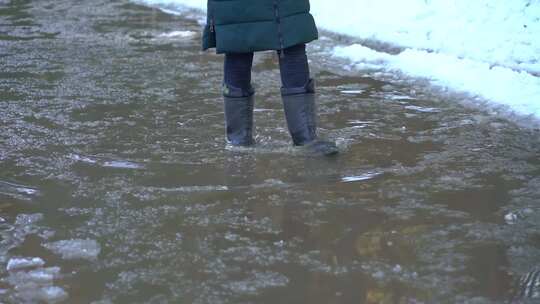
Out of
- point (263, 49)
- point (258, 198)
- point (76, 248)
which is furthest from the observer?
point (263, 49)

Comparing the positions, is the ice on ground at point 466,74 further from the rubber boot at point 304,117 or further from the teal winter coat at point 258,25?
the teal winter coat at point 258,25

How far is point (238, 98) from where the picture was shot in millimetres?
4145

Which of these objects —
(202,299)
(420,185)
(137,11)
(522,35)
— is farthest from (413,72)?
(137,11)

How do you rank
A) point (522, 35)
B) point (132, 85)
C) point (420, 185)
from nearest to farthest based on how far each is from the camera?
1. point (420, 185)
2. point (132, 85)
3. point (522, 35)

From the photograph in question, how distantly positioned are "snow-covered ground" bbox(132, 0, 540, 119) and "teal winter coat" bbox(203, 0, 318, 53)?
1703 millimetres

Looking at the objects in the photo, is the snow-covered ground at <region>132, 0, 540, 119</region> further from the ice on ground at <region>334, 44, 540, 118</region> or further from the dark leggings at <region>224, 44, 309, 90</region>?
the dark leggings at <region>224, 44, 309, 90</region>

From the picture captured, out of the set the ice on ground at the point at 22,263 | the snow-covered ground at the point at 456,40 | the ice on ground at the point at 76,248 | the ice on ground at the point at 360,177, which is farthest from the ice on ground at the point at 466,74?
the ice on ground at the point at 22,263

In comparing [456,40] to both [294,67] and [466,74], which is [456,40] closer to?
[466,74]

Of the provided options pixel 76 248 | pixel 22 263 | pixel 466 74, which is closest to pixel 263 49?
pixel 76 248

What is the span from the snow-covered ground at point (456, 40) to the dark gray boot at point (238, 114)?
176 cm

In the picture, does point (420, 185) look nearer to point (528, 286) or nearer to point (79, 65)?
point (528, 286)

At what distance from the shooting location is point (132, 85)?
5699 millimetres

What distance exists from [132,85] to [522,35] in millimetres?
3710

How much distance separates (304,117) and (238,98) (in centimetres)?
38
